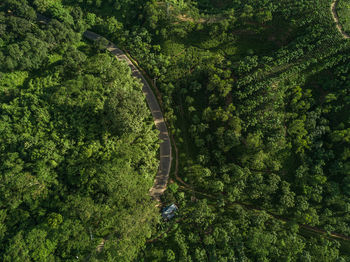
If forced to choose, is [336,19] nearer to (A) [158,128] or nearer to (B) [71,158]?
(A) [158,128]

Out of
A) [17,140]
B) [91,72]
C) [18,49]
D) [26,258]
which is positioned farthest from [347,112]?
[18,49]

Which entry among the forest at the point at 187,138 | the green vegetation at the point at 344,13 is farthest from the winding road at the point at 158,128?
the green vegetation at the point at 344,13

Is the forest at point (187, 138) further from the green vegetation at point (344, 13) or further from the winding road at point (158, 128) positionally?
the winding road at point (158, 128)

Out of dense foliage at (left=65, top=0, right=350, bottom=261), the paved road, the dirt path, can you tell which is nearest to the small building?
dense foliage at (left=65, top=0, right=350, bottom=261)

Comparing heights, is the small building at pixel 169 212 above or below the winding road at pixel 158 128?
below

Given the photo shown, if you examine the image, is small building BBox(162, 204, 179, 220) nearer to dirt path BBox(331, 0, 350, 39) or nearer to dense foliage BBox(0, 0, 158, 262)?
dense foliage BBox(0, 0, 158, 262)

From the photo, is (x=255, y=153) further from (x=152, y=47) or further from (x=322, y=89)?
(x=152, y=47)
